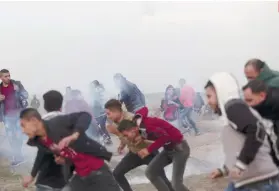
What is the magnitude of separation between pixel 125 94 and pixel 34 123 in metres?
3.41

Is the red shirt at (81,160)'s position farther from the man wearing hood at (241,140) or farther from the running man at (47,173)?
the man wearing hood at (241,140)

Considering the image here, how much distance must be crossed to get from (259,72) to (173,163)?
132 centimetres

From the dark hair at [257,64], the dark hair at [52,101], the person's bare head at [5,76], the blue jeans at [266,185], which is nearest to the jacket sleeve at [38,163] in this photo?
the dark hair at [52,101]

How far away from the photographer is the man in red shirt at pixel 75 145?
151 inches

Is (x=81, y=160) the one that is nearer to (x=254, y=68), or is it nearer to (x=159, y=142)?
(x=159, y=142)

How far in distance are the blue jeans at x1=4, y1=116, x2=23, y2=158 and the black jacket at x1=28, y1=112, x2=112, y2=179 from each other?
416 centimetres

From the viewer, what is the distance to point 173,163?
4.92m

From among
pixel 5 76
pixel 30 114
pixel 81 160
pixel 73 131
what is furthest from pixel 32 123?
pixel 5 76

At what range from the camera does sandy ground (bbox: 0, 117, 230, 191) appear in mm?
6562

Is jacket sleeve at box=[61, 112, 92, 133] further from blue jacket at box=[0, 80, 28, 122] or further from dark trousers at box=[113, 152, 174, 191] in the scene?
blue jacket at box=[0, 80, 28, 122]

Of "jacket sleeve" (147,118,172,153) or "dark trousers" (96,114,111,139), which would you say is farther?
"dark trousers" (96,114,111,139)

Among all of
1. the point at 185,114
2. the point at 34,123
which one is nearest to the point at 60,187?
the point at 34,123

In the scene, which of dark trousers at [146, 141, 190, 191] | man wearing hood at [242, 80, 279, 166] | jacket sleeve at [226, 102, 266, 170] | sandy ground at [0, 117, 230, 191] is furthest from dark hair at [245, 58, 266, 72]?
sandy ground at [0, 117, 230, 191]

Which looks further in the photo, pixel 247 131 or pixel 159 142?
pixel 159 142
